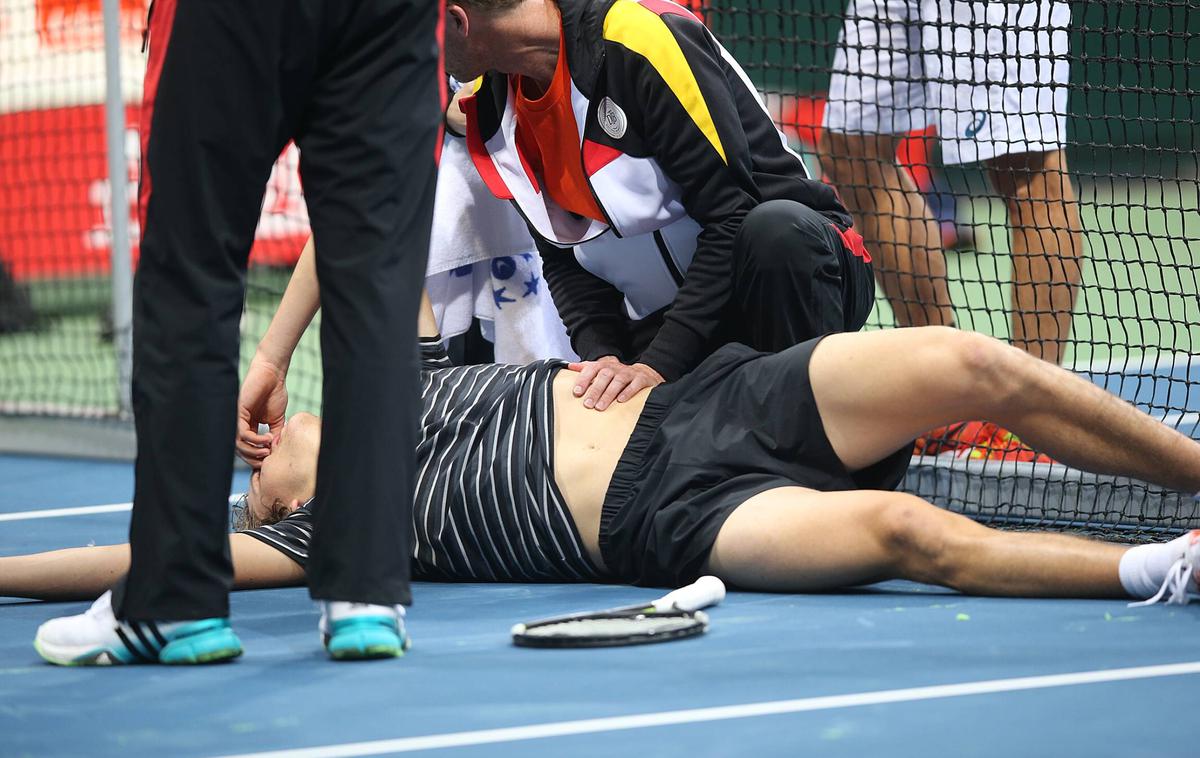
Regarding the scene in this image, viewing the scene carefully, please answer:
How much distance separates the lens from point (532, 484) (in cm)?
301

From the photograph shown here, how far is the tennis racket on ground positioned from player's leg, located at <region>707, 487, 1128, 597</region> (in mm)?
180

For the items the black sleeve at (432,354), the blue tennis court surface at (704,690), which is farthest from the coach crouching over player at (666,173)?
the blue tennis court surface at (704,690)

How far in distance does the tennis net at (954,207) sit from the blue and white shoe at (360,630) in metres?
1.69

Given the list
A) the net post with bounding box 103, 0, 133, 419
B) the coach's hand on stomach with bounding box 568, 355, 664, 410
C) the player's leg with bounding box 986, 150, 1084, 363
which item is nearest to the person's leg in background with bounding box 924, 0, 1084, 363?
the player's leg with bounding box 986, 150, 1084, 363

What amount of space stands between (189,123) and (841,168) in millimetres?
3005

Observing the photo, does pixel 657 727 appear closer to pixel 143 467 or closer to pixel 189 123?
pixel 143 467

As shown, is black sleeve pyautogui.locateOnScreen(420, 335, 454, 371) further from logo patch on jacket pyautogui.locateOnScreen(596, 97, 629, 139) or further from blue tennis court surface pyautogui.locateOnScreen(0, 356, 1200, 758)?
blue tennis court surface pyautogui.locateOnScreen(0, 356, 1200, 758)

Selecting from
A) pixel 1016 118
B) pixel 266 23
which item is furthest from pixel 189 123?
pixel 1016 118

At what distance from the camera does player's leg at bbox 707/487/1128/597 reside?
2623 millimetres

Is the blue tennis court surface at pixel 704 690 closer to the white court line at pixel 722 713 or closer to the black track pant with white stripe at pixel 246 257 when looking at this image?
the white court line at pixel 722 713

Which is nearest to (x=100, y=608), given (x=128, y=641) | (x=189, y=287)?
(x=128, y=641)

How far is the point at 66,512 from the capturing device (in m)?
4.29

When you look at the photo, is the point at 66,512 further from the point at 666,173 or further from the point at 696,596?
the point at 696,596

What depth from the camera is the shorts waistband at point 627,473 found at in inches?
116
